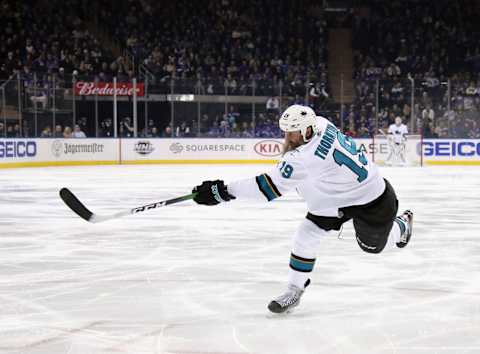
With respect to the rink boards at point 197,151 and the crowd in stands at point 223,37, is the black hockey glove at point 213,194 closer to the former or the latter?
the rink boards at point 197,151

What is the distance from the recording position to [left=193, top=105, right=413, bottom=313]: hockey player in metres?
3.12

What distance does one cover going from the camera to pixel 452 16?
25625mm

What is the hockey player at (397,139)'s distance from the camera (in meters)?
17.0

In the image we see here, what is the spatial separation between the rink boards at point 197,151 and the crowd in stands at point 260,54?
323 millimetres

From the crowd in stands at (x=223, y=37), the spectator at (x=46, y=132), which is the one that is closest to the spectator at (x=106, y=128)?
the spectator at (x=46, y=132)

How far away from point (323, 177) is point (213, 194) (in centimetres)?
49

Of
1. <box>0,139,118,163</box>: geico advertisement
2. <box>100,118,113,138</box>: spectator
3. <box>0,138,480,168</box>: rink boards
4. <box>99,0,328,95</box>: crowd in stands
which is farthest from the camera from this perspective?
<box>99,0,328,95</box>: crowd in stands

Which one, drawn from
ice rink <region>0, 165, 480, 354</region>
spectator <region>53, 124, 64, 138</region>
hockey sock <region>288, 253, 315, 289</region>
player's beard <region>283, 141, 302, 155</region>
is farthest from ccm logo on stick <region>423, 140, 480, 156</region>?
player's beard <region>283, 141, 302, 155</region>

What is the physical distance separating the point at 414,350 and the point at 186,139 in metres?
14.9

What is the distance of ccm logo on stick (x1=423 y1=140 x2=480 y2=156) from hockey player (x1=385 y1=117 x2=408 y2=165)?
0.85 metres

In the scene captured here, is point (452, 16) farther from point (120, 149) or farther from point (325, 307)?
point (325, 307)

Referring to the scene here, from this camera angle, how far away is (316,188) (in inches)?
130

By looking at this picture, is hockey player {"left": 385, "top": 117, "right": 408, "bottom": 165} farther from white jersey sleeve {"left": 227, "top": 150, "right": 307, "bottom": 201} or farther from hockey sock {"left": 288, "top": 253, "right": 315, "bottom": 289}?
white jersey sleeve {"left": 227, "top": 150, "right": 307, "bottom": 201}

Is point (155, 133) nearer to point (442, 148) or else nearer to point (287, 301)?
point (442, 148)
